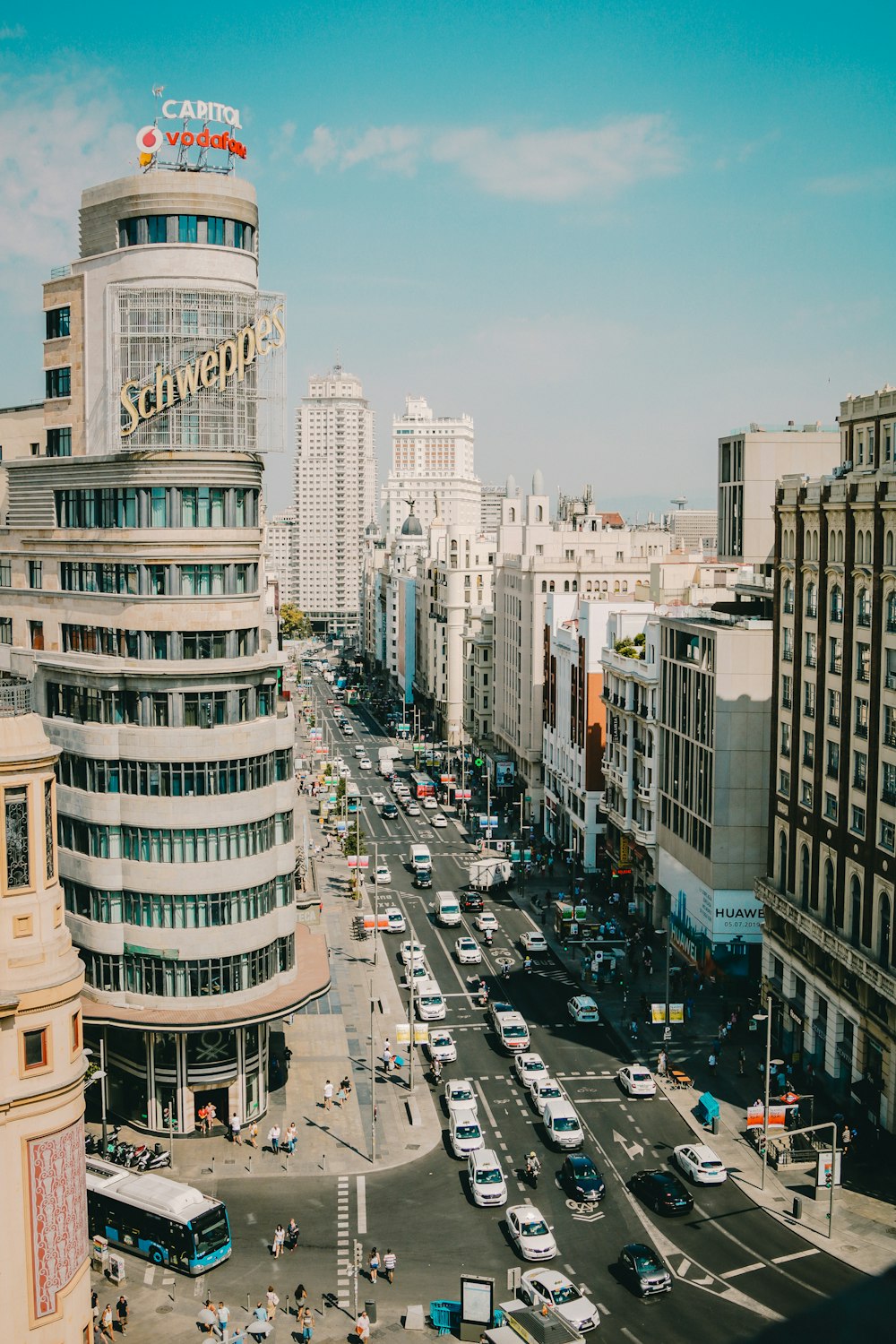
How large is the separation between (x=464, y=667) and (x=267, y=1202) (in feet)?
456

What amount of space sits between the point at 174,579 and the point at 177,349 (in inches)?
500

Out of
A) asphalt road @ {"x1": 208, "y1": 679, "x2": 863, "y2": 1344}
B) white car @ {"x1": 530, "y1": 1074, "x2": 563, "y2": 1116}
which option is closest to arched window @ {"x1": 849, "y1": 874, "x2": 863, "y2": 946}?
asphalt road @ {"x1": 208, "y1": 679, "x2": 863, "y2": 1344}

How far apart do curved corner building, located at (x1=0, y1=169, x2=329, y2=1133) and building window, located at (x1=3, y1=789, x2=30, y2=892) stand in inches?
1036

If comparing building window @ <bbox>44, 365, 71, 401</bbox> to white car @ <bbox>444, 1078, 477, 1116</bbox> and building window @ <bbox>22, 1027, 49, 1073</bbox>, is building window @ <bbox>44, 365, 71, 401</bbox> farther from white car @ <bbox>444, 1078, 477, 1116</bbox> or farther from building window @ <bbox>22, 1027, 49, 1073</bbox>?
building window @ <bbox>22, 1027, 49, 1073</bbox>

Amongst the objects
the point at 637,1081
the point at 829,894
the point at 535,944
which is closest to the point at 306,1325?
the point at 637,1081

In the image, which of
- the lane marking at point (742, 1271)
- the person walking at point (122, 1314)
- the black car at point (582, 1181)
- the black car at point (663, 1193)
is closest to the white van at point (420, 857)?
the black car at point (582, 1181)

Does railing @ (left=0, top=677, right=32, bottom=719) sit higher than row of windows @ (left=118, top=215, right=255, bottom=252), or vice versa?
row of windows @ (left=118, top=215, right=255, bottom=252)

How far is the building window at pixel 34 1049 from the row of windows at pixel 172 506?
32.8 meters

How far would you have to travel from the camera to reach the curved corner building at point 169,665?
67.6 m

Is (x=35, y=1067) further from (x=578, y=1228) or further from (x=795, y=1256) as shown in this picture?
(x=795, y=1256)

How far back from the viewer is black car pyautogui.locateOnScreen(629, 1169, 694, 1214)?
60.7m

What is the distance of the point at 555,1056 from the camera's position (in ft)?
263

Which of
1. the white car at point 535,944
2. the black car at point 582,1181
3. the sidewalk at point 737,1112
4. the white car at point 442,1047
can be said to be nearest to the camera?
the sidewalk at point 737,1112

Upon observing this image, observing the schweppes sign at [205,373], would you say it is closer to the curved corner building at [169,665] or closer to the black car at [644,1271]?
the curved corner building at [169,665]
